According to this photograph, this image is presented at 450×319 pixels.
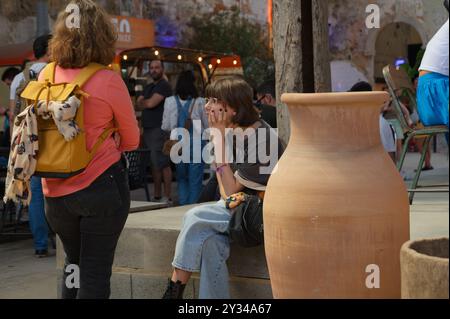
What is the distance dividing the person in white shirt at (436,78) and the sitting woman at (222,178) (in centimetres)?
78

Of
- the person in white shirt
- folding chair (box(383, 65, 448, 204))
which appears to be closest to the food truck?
folding chair (box(383, 65, 448, 204))

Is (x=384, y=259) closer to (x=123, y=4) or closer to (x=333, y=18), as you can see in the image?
(x=123, y=4)

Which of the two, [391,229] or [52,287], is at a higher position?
[391,229]

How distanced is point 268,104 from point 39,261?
8.16 feet

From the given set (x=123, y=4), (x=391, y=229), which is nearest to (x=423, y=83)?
(x=391, y=229)

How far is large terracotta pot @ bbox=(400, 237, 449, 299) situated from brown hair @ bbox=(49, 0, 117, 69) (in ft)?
4.87

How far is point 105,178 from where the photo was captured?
10.7ft

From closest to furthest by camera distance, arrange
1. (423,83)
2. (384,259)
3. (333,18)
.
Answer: (384,259) → (423,83) → (333,18)

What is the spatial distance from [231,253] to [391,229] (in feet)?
3.91

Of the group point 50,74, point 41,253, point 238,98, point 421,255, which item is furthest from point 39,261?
point 421,255

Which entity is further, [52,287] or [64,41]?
[52,287]

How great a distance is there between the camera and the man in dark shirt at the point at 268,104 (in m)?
7.01

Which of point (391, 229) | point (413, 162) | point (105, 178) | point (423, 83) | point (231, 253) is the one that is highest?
point (423, 83)

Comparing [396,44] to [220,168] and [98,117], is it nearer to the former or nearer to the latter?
[220,168]
